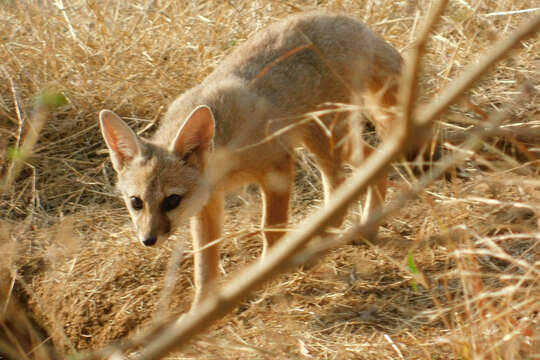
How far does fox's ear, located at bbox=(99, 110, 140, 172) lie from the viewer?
337cm

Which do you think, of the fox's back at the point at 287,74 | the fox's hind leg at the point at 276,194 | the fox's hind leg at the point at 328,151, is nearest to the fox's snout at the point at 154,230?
the fox's back at the point at 287,74

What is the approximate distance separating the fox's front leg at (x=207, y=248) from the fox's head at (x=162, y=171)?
0.20 meters

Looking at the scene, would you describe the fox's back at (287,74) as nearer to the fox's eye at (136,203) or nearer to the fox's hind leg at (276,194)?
the fox's hind leg at (276,194)

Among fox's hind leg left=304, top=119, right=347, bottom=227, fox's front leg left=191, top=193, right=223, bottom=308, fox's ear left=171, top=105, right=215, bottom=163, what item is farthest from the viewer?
fox's hind leg left=304, top=119, right=347, bottom=227

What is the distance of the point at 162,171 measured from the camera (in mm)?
3332

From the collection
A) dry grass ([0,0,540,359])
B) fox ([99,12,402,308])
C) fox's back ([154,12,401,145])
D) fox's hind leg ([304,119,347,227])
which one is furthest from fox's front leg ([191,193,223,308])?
fox's hind leg ([304,119,347,227])

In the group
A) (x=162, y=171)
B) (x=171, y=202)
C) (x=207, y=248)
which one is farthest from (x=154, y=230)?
(x=207, y=248)

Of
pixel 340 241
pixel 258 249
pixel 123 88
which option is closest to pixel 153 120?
pixel 123 88

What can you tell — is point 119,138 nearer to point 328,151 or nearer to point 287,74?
point 287,74

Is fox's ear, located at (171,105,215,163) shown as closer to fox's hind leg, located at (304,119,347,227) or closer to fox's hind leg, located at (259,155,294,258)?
fox's hind leg, located at (259,155,294,258)

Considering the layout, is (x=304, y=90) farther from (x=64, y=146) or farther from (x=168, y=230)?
(x=64, y=146)

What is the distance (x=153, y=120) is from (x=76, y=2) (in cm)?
167

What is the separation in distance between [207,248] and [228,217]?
2.70 feet

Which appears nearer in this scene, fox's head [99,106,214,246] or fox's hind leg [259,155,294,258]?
fox's head [99,106,214,246]
